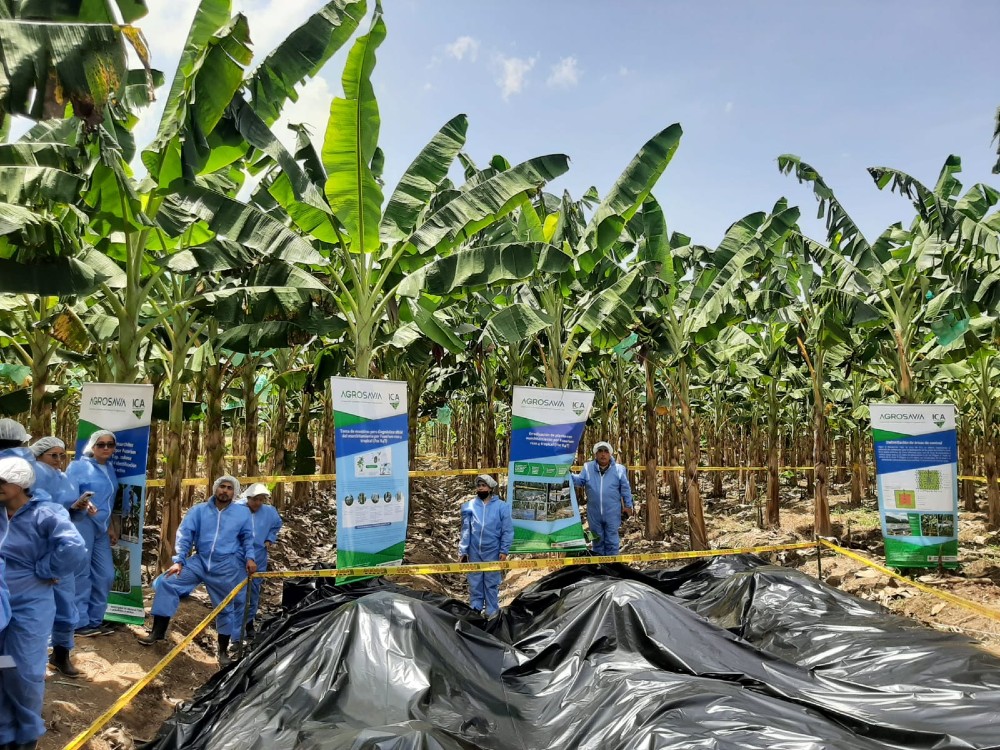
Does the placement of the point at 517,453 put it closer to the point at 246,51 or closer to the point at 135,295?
the point at 135,295

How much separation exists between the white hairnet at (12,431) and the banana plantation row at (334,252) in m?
1.16

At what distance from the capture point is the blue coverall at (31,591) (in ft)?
13.1

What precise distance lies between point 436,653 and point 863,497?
72.2 ft

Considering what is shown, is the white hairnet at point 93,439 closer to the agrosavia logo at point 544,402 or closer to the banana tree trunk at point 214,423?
the banana tree trunk at point 214,423

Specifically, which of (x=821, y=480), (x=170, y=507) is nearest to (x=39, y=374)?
(x=170, y=507)

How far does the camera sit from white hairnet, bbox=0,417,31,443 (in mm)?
5680

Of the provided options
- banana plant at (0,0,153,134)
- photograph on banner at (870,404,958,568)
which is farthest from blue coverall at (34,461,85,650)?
photograph on banner at (870,404,958,568)

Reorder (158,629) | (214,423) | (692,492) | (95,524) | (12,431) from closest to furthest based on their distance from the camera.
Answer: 1. (12,431)
2. (95,524)
3. (158,629)
4. (214,423)
5. (692,492)

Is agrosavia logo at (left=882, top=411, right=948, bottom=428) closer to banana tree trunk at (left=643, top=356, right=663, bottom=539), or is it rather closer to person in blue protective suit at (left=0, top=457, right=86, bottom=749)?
banana tree trunk at (left=643, top=356, right=663, bottom=539)

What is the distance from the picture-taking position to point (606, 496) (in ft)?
30.3

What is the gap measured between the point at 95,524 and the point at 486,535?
424 centimetres

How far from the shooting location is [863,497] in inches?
878

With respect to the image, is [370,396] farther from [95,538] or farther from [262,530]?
[95,538]

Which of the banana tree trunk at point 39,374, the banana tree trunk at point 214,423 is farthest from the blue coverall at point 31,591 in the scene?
the banana tree trunk at point 39,374
